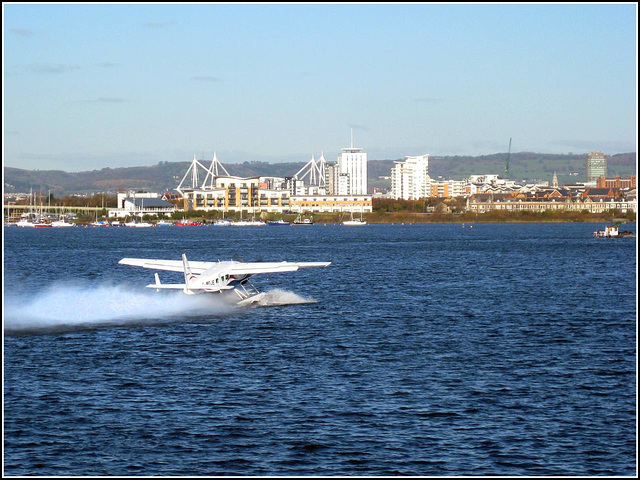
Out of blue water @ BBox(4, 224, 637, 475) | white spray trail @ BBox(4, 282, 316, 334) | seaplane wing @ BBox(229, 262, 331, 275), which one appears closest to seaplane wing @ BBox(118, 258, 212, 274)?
white spray trail @ BBox(4, 282, 316, 334)

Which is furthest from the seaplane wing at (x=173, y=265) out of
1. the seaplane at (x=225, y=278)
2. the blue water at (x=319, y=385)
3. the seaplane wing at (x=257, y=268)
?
the seaplane wing at (x=257, y=268)

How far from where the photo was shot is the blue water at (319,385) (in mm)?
23562

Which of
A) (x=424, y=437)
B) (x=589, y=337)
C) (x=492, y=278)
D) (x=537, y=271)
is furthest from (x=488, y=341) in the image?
(x=537, y=271)

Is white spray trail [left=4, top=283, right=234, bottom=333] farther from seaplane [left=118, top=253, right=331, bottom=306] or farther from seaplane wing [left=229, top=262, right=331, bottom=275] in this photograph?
seaplane wing [left=229, top=262, right=331, bottom=275]

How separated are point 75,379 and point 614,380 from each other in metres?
18.4

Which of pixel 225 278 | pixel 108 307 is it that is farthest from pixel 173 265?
pixel 225 278

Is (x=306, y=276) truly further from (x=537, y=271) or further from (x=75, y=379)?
(x=75, y=379)

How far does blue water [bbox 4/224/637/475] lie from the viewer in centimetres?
2356

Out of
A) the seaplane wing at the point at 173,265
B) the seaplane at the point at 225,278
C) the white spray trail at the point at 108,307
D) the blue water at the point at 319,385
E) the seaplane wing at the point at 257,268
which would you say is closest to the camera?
the blue water at the point at 319,385

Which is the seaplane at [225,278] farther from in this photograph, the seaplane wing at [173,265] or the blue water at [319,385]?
the blue water at [319,385]

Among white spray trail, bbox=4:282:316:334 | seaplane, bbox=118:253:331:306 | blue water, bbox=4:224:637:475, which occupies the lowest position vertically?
blue water, bbox=4:224:637:475

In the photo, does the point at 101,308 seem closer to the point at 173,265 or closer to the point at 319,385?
the point at 173,265

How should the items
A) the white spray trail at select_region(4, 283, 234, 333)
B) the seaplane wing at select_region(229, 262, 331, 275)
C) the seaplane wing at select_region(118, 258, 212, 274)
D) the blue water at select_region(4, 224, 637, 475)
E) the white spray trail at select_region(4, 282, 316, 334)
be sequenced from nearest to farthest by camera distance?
Result: the blue water at select_region(4, 224, 637, 475), the white spray trail at select_region(4, 282, 316, 334), the white spray trail at select_region(4, 283, 234, 333), the seaplane wing at select_region(229, 262, 331, 275), the seaplane wing at select_region(118, 258, 212, 274)

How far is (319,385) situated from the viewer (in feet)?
102
